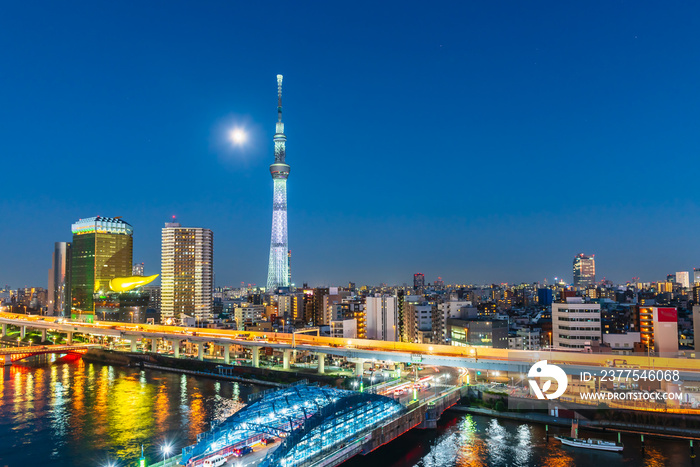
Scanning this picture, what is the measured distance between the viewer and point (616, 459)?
1166cm

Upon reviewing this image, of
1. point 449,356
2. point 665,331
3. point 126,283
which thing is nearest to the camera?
point 665,331

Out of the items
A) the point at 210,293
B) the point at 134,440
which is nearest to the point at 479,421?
the point at 134,440

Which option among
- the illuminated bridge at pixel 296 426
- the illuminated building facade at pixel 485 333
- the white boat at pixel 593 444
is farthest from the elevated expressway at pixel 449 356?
the illuminated bridge at pixel 296 426

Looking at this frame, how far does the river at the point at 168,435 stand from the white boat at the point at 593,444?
0.16 metres

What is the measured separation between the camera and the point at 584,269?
83125 millimetres

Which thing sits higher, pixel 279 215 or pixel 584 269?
pixel 279 215

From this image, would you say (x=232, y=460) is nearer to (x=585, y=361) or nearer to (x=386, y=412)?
(x=386, y=412)

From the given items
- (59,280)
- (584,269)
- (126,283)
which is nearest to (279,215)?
(126,283)

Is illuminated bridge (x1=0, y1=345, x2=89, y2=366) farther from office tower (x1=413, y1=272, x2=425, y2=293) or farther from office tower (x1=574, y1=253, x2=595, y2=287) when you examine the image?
office tower (x1=574, y1=253, x2=595, y2=287)

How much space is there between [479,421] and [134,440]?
917 cm

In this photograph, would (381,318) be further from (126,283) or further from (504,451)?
(126,283)

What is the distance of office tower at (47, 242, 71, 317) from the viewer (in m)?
57.5

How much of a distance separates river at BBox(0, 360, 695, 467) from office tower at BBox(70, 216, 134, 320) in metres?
33.3

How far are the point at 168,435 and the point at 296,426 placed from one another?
14.5ft
